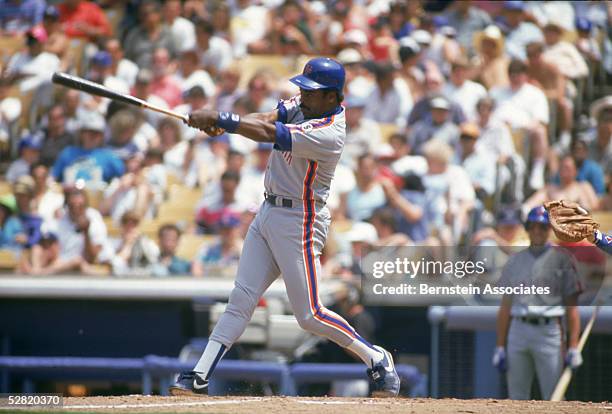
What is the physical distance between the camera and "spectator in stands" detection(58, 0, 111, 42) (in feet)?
41.6

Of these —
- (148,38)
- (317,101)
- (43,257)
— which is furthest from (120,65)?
(317,101)

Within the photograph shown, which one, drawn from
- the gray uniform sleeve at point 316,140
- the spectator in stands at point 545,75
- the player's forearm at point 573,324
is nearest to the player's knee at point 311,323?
the gray uniform sleeve at point 316,140

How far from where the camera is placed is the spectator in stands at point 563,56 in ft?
36.1

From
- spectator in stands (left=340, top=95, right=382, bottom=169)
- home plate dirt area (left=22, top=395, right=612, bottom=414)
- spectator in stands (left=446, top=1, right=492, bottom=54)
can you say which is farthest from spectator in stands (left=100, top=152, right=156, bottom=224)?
home plate dirt area (left=22, top=395, right=612, bottom=414)

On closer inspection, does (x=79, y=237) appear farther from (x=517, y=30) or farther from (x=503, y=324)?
(x=517, y=30)

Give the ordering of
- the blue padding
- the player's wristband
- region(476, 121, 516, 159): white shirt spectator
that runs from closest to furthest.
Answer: the player's wristband, the blue padding, region(476, 121, 516, 159): white shirt spectator

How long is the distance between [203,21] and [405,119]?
8.45 ft

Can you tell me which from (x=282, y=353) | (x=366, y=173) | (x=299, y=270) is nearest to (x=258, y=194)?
(x=366, y=173)

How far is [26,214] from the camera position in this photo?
10.6 metres

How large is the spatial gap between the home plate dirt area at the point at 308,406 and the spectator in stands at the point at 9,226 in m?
4.17

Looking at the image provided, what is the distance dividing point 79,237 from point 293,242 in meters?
4.66

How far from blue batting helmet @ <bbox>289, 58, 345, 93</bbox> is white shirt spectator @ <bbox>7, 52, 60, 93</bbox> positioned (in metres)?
6.76

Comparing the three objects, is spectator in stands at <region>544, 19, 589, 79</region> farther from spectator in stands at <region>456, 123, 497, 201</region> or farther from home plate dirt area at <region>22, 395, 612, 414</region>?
home plate dirt area at <region>22, 395, 612, 414</region>
